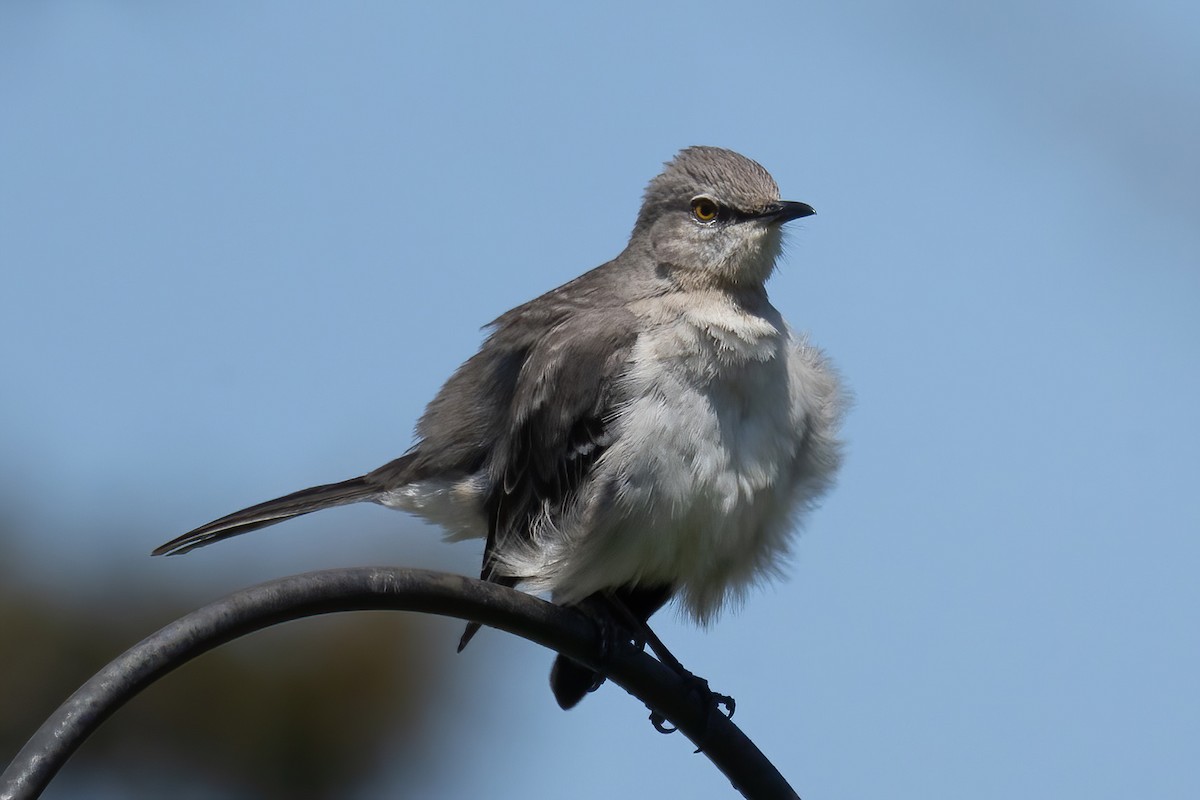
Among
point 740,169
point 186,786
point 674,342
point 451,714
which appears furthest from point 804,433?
point 186,786

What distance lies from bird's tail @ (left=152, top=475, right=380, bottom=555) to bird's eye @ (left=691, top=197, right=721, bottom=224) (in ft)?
5.86

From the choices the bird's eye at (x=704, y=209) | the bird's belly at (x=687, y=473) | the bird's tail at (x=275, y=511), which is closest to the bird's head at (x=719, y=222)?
the bird's eye at (x=704, y=209)

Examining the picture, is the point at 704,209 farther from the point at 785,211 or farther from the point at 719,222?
the point at 785,211

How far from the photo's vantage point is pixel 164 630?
3.11 m

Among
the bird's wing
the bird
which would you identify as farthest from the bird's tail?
the bird's wing

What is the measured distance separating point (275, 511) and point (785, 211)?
238cm

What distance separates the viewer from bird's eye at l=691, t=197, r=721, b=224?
6176mm

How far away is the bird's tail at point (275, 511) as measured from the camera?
215 inches

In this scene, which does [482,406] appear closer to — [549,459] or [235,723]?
[549,459]

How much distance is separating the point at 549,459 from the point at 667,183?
1.53 m

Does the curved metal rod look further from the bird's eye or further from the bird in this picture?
the bird's eye

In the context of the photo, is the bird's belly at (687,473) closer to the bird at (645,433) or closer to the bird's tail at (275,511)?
the bird at (645,433)

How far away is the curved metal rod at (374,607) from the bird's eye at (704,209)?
1.99 metres

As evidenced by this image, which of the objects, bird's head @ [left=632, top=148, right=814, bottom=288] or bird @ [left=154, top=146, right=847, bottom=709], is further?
bird's head @ [left=632, top=148, right=814, bottom=288]
